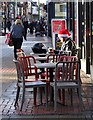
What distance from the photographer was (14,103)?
31.4 ft

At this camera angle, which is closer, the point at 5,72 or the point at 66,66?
Answer: the point at 66,66

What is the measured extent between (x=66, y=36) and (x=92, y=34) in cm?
92

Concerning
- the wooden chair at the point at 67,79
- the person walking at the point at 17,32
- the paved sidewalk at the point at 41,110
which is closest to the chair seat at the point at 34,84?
the wooden chair at the point at 67,79

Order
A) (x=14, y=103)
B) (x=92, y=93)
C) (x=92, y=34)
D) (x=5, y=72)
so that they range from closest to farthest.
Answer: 1. (x=14, y=103)
2. (x=92, y=93)
3. (x=92, y=34)
4. (x=5, y=72)

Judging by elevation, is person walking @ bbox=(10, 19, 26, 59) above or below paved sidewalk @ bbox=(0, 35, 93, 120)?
above

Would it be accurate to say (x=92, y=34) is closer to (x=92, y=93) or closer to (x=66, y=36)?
(x=66, y=36)

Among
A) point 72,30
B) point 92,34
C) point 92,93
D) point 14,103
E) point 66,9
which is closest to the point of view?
point 14,103

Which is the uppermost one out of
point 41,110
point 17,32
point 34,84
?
point 17,32

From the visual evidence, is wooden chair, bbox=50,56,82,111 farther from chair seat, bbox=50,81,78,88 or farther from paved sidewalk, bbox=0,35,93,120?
paved sidewalk, bbox=0,35,93,120

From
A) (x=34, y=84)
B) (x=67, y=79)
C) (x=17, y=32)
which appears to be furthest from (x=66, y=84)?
(x=17, y=32)

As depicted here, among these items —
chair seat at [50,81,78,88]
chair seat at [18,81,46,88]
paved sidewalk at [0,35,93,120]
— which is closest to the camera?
paved sidewalk at [0,35,93,120]

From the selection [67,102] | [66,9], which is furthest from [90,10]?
[66,9]

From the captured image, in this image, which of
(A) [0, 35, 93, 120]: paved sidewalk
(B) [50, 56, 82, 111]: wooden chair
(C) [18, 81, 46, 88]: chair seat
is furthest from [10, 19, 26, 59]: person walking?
(B) [50, 56, 82, 111]: wooden chair

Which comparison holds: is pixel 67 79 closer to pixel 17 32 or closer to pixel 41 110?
pixel 41 110
